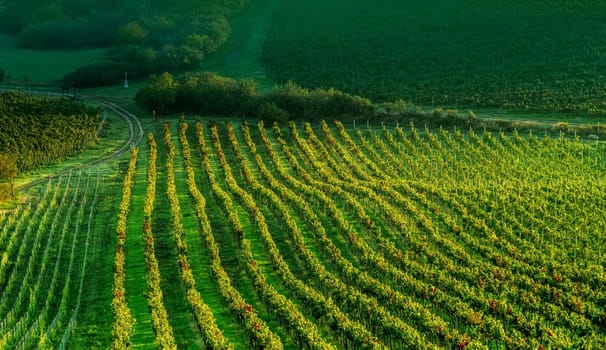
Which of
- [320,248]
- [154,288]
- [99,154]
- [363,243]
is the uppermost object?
[154,288]

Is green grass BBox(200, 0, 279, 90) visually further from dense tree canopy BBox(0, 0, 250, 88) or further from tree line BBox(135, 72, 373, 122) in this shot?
tree line BBox(135, 72, 373, 122)

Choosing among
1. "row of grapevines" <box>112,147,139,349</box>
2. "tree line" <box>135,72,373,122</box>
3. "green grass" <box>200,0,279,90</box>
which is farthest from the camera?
"green grass" <box>200,0,279,90</box>

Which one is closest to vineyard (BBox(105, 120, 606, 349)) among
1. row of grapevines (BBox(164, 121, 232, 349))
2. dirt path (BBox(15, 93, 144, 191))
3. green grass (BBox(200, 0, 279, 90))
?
row of grapevines (BBox(164, 121, 232, 349))

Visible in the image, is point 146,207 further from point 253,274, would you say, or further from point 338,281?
point 338,281

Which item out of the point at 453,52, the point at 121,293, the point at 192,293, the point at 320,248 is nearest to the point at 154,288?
the point at 121,293

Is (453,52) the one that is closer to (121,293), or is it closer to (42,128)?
(42,128)
